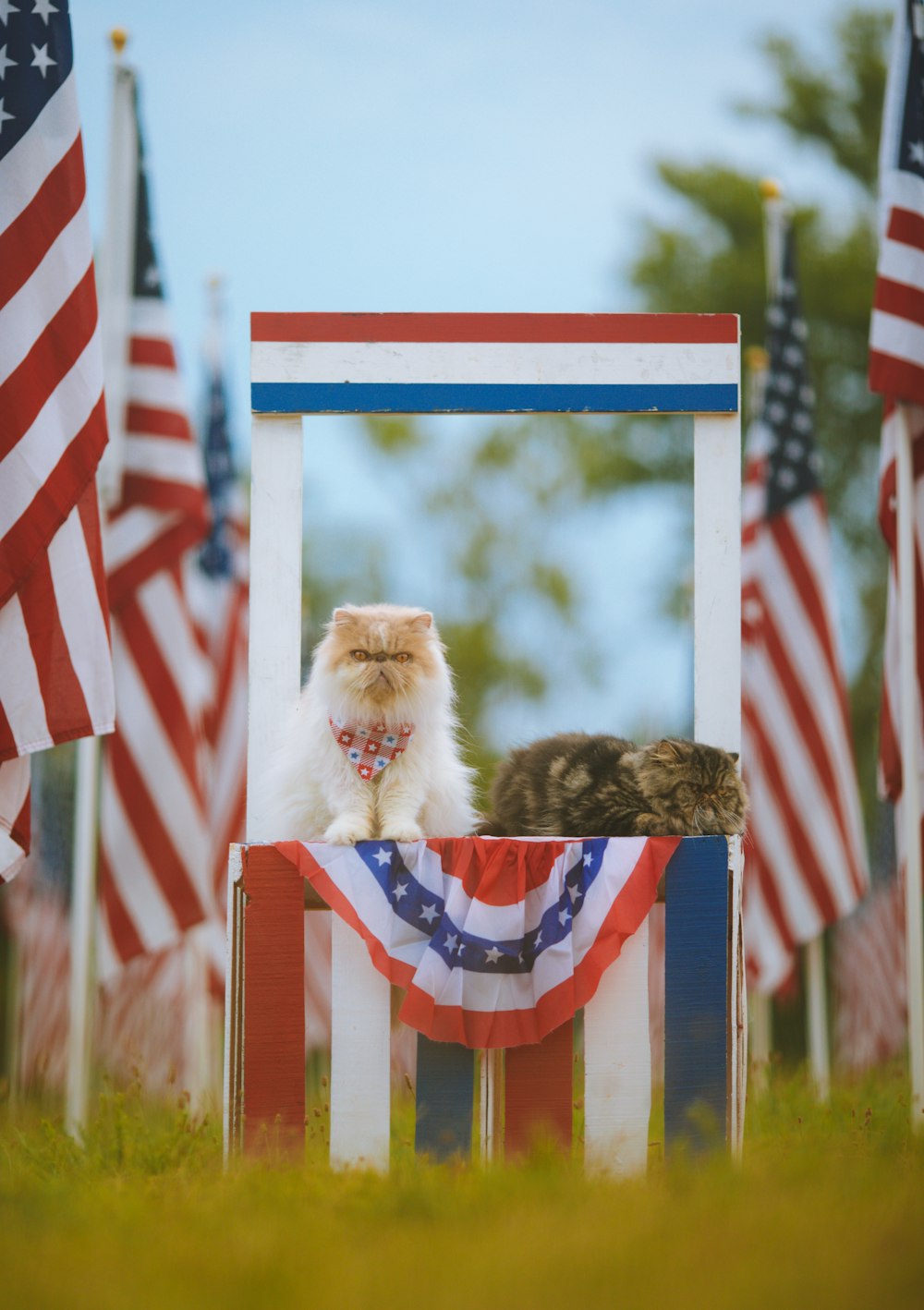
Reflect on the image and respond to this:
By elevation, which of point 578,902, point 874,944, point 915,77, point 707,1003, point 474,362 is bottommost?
point 874,944

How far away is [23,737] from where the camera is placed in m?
4.57

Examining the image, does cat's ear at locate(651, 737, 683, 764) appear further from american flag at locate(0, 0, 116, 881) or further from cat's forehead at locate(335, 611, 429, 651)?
american flag at locate(0, 0, 116, 881)

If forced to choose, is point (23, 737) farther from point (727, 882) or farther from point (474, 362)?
point (727, 882)

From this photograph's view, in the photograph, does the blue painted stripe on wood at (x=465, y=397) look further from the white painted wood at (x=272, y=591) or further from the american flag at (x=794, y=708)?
the american flag at (x=794, y=708)

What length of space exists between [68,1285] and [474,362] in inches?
120

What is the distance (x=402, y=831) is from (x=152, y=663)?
15.3 feet

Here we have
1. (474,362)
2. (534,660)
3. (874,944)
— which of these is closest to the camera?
(474,362)

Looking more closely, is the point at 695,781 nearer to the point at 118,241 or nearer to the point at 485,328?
the point at 485,328

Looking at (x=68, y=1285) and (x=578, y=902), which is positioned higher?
(x=578, y=902)

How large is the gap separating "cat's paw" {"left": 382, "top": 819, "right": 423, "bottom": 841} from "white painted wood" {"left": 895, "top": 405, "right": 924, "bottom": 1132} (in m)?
2.89

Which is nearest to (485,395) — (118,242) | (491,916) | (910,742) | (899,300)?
(491,916)

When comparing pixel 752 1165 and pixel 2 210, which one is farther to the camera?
pixel 2 210

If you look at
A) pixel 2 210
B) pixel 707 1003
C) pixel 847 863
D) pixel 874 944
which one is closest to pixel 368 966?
pixel 707 1003

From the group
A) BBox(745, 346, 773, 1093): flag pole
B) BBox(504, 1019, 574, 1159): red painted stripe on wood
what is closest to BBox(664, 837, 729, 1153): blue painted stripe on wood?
BBox(504, 1019, 574, 1159): red painted stripe on wood
